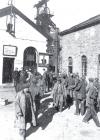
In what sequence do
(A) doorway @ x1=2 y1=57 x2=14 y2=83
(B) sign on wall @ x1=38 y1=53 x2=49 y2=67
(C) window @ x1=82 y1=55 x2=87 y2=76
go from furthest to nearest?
(B) sign on wall @ x1=38 y1=53 x2=49 y2=67
(C) window @ x1=82 y1=55 x2=87 y2=76
(A) doorway @ x1=2 y1=57 x2=14 y2=83

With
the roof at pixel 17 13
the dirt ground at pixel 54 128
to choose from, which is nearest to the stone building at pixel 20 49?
the roof at pixel 17 13

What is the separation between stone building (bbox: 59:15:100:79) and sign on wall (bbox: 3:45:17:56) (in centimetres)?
641

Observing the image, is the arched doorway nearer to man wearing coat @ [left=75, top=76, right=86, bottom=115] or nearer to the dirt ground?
the dirt ground

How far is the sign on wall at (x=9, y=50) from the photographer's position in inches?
727

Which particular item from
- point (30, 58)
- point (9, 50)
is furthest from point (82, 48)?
point (9, 50)

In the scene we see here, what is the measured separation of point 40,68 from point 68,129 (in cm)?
1328

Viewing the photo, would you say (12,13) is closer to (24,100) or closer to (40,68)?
(40,68)

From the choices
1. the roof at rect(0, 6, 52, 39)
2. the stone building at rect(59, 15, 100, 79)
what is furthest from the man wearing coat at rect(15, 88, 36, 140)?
the roof at rect(0, 6, 52, 39)

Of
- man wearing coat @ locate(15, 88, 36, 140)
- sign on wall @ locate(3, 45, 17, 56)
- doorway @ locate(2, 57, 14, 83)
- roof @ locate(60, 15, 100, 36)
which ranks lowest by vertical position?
man wearing coat @ locate(15, 88, 36, 140)

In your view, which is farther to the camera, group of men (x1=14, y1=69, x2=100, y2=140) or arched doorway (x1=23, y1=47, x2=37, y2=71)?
arched doorway (x1=23, y1=47, x2=37, y2=71)

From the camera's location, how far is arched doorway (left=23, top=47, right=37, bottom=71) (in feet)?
65.7

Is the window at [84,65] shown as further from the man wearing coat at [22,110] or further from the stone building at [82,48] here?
the man wearing coat at [22,110]

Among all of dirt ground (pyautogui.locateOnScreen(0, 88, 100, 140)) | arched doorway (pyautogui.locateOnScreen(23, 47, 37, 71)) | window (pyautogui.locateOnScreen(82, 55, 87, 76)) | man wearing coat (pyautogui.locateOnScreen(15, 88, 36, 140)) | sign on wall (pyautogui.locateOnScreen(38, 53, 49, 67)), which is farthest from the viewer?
sign on wall (pyautogui.locateOnScreen(38, 53, 49, 67))

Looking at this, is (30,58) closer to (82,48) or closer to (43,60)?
(43,60)
